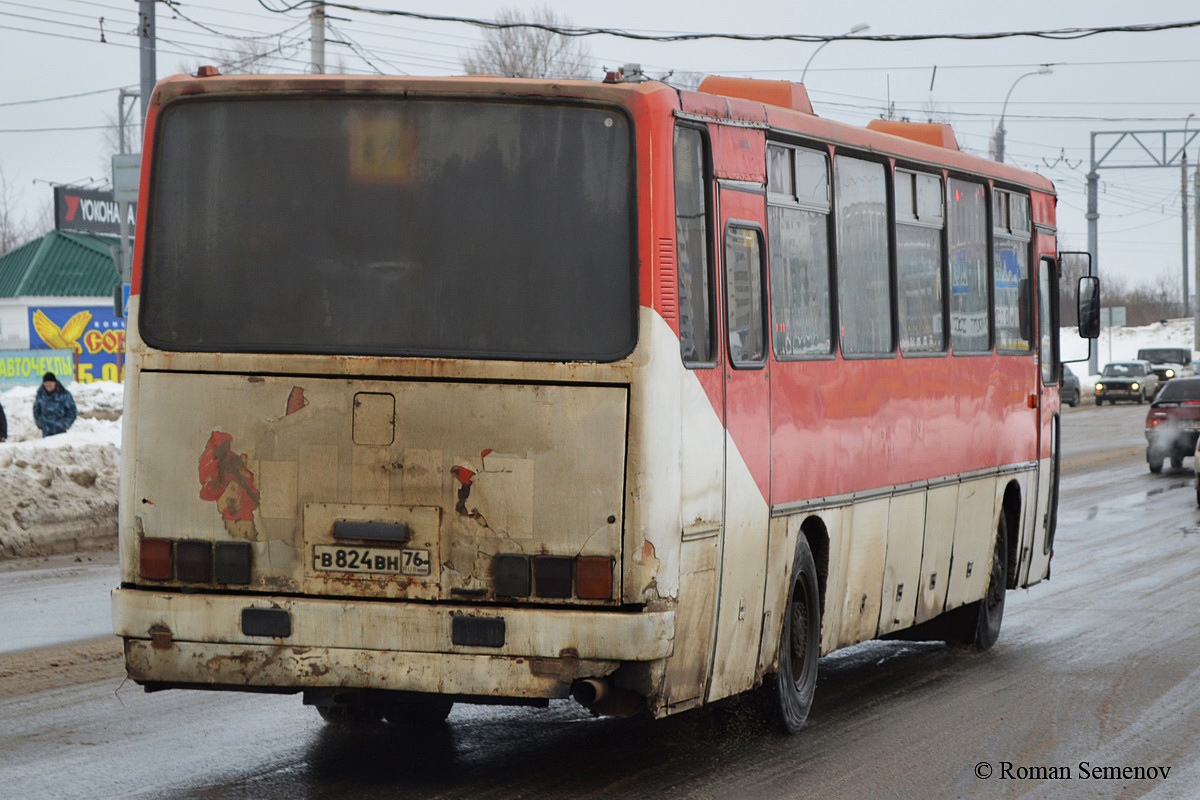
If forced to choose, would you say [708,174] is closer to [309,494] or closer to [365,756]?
[309,494]

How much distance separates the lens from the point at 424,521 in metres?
6.79

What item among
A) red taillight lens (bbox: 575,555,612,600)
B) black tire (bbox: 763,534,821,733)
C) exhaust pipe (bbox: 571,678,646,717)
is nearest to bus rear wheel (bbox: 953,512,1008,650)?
black tire (bbox: 763,534,821,733)

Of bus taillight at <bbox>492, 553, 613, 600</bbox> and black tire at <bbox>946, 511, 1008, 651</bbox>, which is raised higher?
bus taillight at <bbox>492, 553, 613, 600</bbox>

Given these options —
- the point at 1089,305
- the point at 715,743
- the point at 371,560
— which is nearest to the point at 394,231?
the point at 371,560

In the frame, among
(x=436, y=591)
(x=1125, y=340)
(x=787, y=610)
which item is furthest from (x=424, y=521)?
(x=1125, y=340)

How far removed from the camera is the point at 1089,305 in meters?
13.0

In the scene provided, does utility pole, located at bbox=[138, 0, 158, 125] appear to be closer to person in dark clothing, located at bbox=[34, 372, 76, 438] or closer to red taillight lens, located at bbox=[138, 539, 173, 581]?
person in dark clothing, located at bbox=[34, 372, 76, 438]

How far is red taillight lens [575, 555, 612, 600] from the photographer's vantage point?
21.8 ft

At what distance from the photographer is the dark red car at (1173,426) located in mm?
30797

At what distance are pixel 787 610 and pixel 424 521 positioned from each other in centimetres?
222

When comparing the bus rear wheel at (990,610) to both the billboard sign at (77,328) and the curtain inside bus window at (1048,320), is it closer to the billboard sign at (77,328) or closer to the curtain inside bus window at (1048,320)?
the curtain inside bus window at (1048,320)

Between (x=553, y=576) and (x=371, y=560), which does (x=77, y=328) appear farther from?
(x=553, y=576)

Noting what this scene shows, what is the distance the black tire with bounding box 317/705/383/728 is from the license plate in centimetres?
190

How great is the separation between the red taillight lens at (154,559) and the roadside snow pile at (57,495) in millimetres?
10725
